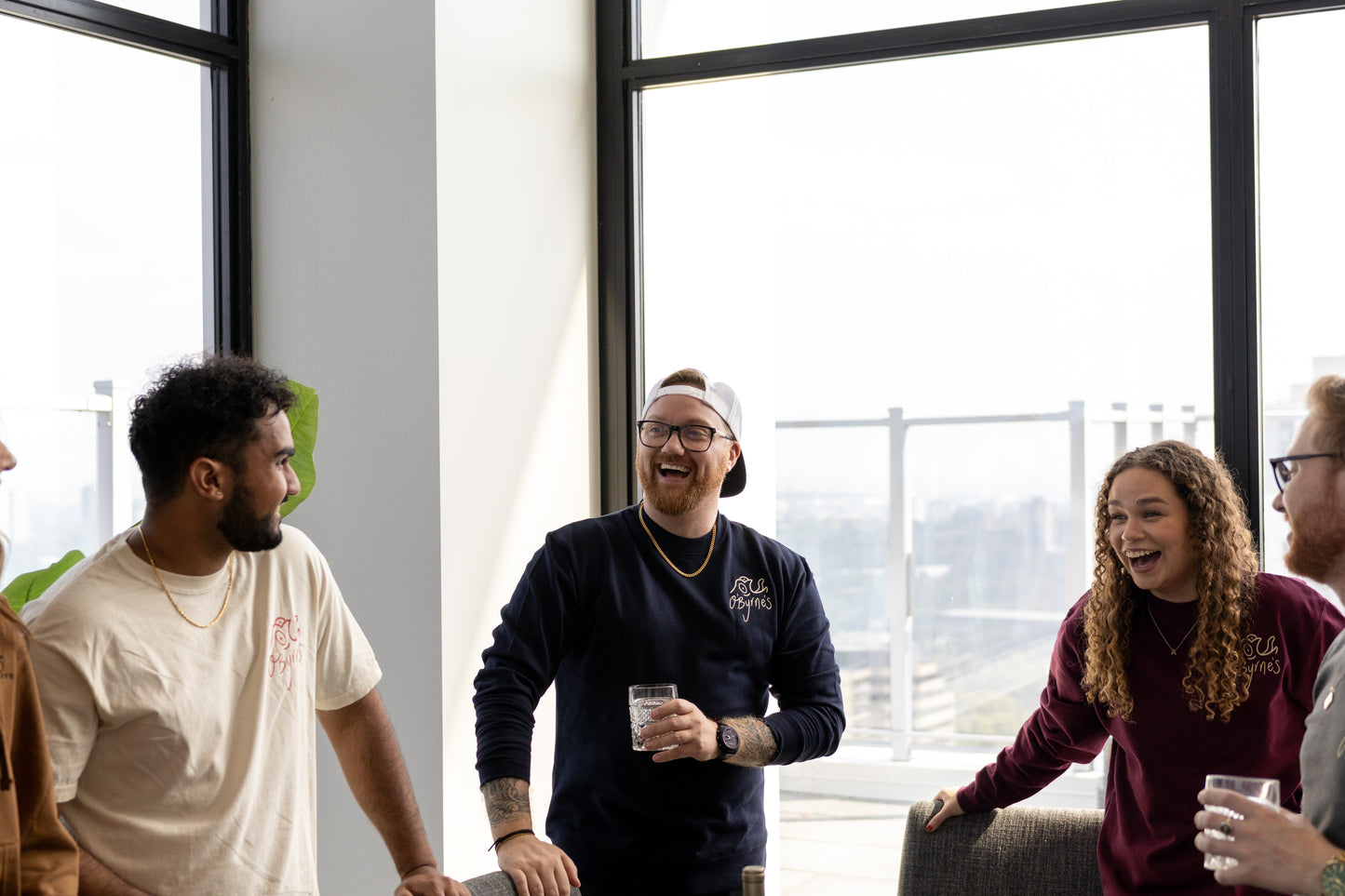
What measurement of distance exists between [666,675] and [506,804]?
0.38m

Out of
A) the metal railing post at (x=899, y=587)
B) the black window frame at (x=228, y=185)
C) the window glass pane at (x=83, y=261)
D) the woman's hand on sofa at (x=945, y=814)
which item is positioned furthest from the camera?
the metal railing post at (x=899, y=587)

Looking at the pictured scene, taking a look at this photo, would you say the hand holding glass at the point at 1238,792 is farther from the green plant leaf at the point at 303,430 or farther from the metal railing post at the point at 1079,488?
the green plant leaf at the point at 303,430

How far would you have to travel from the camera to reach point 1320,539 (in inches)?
73.2

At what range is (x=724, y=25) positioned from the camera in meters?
3.44

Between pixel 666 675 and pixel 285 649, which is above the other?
pixel 285 649

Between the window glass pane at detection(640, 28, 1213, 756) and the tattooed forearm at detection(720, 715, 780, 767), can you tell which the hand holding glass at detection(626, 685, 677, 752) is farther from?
the window glass pane at detection(640, 28, 1213, 756)

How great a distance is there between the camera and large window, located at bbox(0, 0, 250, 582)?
271 centimetres

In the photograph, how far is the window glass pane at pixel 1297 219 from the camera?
283 centimetres

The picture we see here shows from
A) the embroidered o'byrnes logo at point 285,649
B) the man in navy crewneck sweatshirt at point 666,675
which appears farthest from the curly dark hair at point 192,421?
the man in navy crewneck sweatshirt at point 666,675

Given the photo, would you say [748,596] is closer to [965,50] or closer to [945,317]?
[945,317]

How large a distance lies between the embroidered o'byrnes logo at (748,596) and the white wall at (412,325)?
796 mm

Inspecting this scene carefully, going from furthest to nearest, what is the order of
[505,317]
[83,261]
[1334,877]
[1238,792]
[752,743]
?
[505,317] < [83,261] < [752,743] < [1238,792] < [1334,877]

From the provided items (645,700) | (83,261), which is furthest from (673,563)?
(83,261)

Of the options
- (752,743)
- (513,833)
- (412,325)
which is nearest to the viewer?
(513,833)
